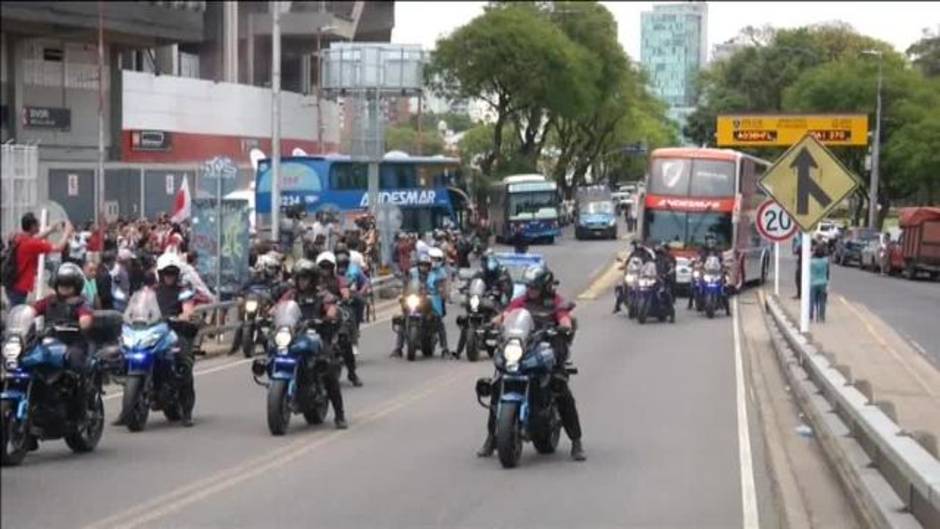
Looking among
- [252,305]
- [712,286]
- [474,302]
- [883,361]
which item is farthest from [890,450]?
[712,286]

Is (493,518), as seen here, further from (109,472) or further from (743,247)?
(743,247)

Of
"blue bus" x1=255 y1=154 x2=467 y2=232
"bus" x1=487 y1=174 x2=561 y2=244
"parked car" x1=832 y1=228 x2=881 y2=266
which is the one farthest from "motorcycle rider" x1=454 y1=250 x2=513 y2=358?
"bus" x1=487 y1=174 x2=561 y2=244

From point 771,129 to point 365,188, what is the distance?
1359cm

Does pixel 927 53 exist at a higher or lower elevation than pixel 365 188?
higher

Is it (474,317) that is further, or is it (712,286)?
(712,286)

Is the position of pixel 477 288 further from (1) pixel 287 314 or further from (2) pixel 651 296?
(2) pixel 651 296

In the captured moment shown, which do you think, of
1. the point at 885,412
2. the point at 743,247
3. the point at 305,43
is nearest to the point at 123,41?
the point at 305,43

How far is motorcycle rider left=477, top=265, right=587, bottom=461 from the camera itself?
475 inches

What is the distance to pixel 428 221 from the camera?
48.0m

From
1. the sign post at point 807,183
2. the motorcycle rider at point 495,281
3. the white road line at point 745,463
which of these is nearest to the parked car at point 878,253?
the motorcycle rider at point 495,281

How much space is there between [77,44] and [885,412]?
9.46m

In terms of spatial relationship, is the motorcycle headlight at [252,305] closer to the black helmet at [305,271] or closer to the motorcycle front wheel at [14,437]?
the black helmet at [305,271]

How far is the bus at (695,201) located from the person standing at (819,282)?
24.6ft

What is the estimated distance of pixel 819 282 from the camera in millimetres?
31188
